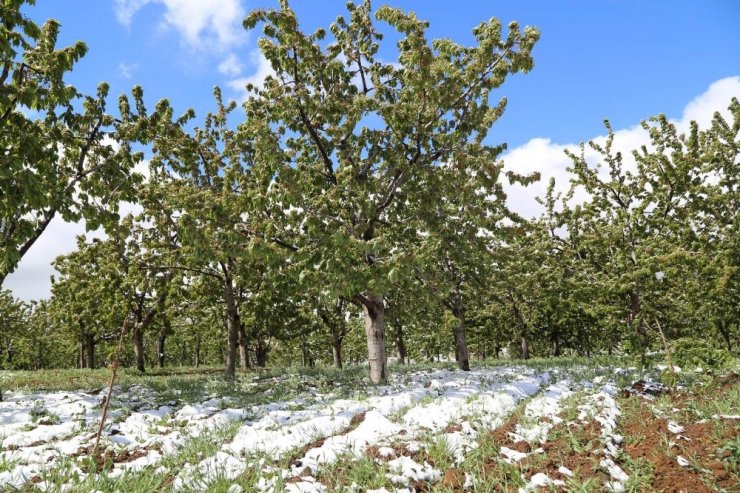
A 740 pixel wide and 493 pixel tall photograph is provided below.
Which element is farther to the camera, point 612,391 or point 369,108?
point 369,108

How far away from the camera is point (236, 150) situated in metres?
16.9

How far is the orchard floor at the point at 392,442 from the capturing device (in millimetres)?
5070

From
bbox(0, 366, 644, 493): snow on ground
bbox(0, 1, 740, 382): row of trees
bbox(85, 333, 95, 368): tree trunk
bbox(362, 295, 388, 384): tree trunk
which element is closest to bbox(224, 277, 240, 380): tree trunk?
bbox(0, 1, 740, 382): row of trees

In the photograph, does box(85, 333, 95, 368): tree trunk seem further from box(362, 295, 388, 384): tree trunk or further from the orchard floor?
box(362, 295, 388, 384): tree trunk

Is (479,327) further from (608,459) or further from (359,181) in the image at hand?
(608,459)

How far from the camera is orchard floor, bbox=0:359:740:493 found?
16.6ft

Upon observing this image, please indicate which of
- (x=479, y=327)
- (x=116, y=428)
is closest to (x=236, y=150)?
Answer: (x=116, y=428)

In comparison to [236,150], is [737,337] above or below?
below

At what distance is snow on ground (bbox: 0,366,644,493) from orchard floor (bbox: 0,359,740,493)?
0.03 meters

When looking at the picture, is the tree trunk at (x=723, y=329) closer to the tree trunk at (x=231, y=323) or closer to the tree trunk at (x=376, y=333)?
the tree trunk at (x=376, y=333)

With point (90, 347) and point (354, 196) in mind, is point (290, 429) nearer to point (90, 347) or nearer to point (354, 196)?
point (354, 196)

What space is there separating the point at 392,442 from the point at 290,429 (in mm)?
2082

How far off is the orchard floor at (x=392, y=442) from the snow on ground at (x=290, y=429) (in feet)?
0.10

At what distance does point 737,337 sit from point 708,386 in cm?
4101
